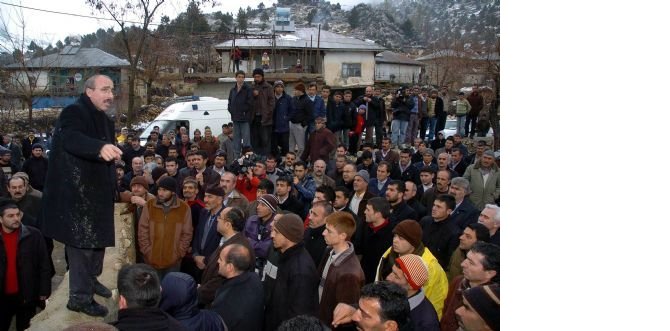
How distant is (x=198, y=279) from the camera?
675 cm

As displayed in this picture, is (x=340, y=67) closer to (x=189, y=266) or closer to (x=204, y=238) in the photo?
(x=189, y=266)

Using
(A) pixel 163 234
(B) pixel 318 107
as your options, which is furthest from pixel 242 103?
(A) pixel 163 234

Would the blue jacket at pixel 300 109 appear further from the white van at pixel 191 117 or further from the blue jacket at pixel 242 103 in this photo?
the white van at pixel 191 117

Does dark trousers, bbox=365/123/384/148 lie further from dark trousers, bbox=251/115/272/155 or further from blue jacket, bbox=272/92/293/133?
dark trousers, bbox=251/115/272/155

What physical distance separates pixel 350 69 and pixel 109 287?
32494mm

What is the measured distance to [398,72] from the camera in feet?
158

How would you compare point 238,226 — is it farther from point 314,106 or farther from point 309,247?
point 314,106

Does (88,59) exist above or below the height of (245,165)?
above

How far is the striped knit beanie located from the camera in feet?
12.8

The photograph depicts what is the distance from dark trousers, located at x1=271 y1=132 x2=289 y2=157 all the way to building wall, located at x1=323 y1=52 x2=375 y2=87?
23.8m

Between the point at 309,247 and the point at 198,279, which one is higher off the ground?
the point at 309,247

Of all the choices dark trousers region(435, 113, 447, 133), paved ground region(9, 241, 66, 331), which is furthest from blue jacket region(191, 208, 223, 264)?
dark trousers region(435, 113, 447, 133)

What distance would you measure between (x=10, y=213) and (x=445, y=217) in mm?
4252
